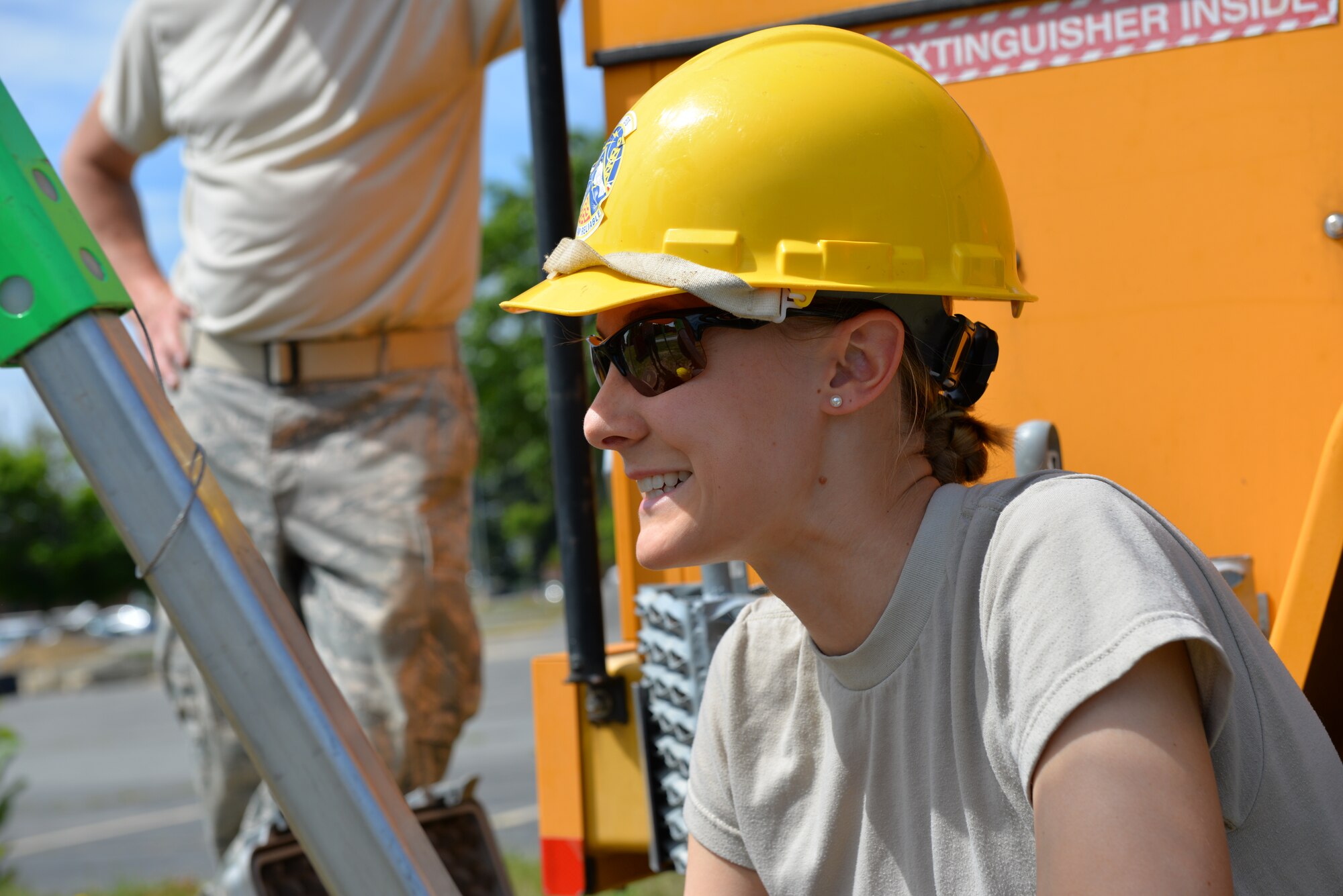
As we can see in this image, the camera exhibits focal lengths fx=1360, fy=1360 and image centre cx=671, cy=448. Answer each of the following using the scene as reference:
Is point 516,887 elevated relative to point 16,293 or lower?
lower

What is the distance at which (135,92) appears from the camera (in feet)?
10.9

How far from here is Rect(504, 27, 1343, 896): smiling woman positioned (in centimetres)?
120

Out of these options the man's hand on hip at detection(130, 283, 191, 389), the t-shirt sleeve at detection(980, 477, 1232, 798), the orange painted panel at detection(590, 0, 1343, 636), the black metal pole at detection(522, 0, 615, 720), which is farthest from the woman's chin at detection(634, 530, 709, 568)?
the man's hand on hip at detection(130, 283, 191, 389)

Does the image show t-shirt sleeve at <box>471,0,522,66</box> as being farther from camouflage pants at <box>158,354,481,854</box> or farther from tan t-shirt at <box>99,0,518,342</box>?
camouflage pants at <box>158,354,481,854</box>

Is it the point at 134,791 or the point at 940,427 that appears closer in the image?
the point at 940,427

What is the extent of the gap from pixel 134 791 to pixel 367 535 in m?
7.91

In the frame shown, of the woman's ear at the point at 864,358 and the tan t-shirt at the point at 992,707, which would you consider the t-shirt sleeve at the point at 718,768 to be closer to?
the tan t-shirt at the point at 992,707

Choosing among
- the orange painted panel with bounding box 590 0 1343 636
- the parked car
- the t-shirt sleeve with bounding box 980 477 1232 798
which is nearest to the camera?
the t-shirt sleeve with bounding box 980 477 1232 798

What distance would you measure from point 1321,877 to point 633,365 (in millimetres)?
798

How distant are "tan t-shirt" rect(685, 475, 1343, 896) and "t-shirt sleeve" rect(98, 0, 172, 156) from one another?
2495mm

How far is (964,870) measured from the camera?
1299 mm

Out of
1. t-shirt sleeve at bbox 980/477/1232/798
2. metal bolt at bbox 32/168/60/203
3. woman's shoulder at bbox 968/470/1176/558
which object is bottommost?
t-shirt sleeve at bbox 980/477/1232/798

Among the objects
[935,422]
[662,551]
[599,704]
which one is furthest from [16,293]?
[599,704]

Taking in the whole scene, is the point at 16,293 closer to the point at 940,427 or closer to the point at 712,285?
the point at 712,285
